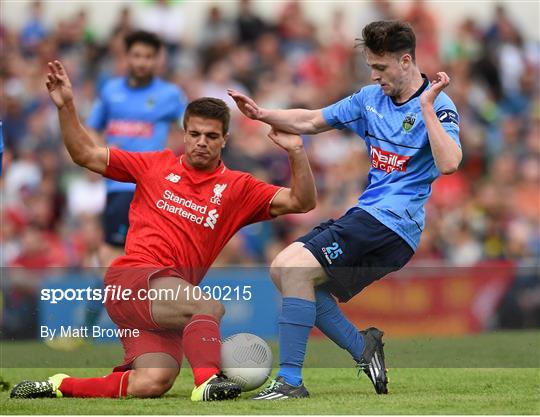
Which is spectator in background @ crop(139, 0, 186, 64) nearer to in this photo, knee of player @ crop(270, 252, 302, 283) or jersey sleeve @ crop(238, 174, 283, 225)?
jersey sleeve @ crop(238, 174, 283, 225)

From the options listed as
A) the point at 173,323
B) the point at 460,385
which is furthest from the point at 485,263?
the point at 173,323

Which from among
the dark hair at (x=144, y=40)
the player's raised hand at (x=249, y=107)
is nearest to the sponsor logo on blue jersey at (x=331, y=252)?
the player's raised hand at (x=249, y=107)

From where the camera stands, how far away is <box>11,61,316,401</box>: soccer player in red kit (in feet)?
25.8

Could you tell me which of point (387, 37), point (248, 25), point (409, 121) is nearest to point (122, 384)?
point (409, 121)

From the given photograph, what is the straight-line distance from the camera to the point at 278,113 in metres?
8.27

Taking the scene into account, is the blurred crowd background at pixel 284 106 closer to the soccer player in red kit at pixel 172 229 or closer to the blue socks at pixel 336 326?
the soccer player in red kit at pixel 172 229

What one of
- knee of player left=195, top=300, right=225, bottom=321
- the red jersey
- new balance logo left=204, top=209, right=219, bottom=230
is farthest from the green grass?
new balance logo left=204, top=209, right=219, bottom=230

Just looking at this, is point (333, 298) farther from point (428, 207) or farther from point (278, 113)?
point (428, 207)

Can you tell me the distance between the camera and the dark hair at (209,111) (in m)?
8.09

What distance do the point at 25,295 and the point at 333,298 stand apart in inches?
97.2

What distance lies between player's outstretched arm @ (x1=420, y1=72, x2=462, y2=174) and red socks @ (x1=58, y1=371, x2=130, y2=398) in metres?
2.20

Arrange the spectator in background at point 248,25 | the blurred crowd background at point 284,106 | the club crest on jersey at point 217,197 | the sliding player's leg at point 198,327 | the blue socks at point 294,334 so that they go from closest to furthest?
the sliding player's leg at point 198,327 < the blue socks at point 294,334 < the club crest on jersey at point 217,197 < the blurred crowd background at point 284,106 < the spectator in background at point 248,25

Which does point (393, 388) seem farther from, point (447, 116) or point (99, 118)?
point (99, 118)

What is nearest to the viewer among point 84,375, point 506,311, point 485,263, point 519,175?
point 84,375
